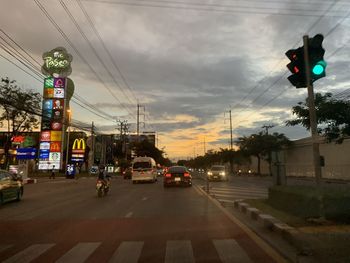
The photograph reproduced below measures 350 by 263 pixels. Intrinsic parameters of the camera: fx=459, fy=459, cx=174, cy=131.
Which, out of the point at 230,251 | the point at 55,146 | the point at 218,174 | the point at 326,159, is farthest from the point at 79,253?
the point at 55,146

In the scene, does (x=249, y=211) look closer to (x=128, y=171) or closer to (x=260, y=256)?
(x=260, y=256)

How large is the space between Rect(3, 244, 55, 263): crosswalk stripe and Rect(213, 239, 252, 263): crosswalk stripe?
11.5ft

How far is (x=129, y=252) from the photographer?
8938 mm

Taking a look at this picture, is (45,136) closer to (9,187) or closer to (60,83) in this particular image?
(60,83)

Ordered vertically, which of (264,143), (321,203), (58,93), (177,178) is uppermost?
(58,93)

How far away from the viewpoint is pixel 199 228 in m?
12.4

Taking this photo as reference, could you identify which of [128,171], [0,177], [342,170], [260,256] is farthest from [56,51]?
[260,256]

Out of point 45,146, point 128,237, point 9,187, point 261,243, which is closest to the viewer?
point 261,243

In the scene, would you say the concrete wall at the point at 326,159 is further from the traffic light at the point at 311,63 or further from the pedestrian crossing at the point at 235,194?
the traffic light at the point at 311,63

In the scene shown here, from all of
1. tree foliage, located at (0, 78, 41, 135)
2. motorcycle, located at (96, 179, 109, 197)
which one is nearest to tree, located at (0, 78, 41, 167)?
tree foliage, located at (0, 78, 41, 135)

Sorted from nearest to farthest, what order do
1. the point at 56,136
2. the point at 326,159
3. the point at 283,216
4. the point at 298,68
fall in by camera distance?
the point at 298,68
the point at 283,216
the point at 326,159
the point at 56,136

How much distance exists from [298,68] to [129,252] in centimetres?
593

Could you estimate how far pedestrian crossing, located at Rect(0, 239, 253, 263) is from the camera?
27.1 feet

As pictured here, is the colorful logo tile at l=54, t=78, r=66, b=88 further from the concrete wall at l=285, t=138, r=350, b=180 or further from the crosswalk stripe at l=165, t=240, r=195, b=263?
the crosswalk stripe at l=165, t=240, r=195, b=263
